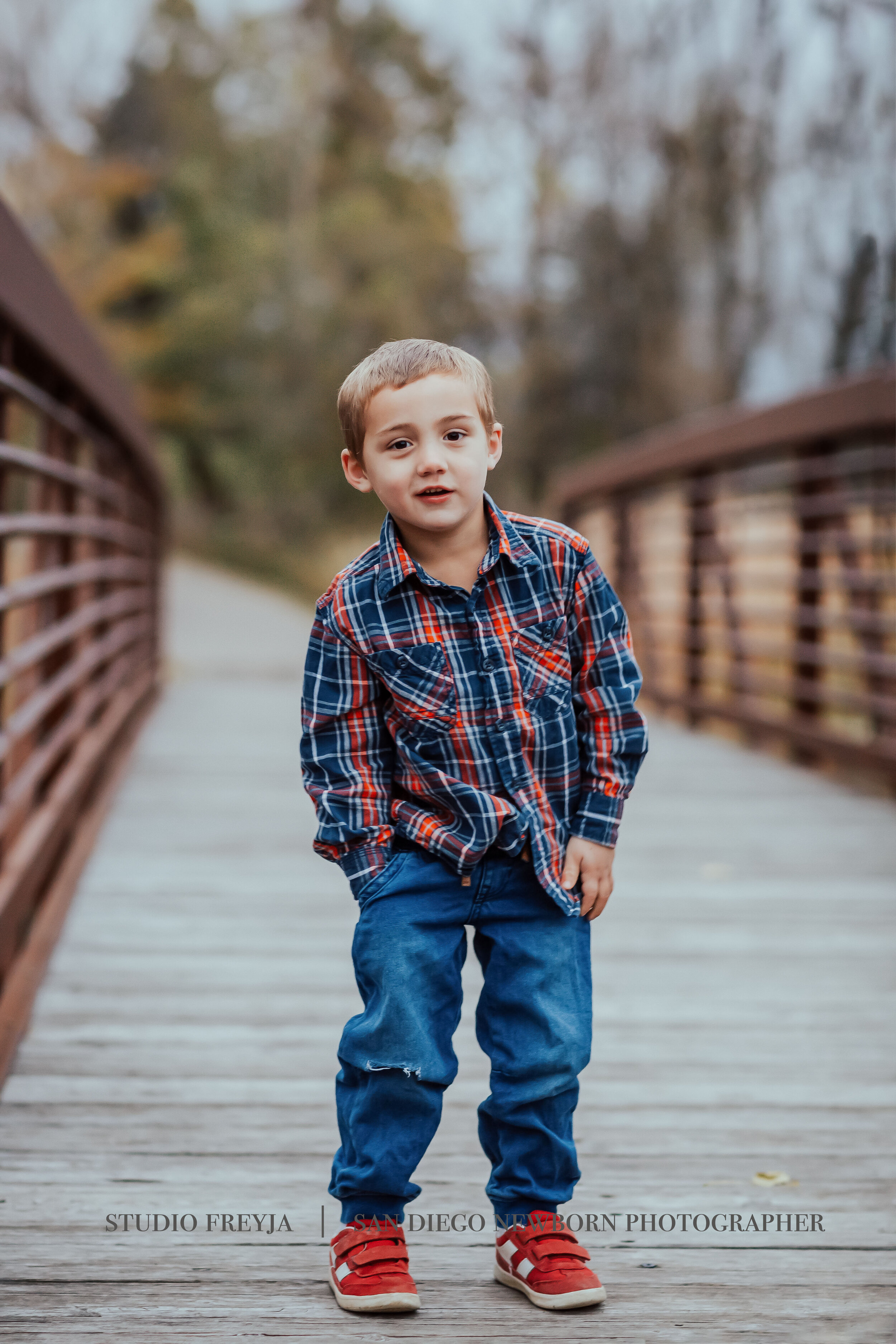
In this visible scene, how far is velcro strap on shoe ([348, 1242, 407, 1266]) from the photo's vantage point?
5.90 ft

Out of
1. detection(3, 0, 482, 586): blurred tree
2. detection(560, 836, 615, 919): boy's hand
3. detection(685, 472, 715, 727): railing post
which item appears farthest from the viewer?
detection(3, 0, 482, 586): blurred tree

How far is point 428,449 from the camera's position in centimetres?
173

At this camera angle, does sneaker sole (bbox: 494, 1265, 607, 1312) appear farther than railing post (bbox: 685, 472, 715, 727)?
No

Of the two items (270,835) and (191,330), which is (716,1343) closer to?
(270,835)

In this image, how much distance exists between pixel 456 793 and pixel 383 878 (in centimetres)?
14

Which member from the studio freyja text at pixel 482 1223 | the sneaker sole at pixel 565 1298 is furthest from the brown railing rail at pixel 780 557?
the sneaker sole at pixel 565 1298

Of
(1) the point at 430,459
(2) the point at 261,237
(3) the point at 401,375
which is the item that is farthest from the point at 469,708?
(2) the point at 261,237

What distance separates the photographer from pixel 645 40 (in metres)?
11.7

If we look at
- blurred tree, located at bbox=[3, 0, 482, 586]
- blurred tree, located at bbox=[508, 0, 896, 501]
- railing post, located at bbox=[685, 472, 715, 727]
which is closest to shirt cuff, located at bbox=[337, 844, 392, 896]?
blurred tree, located at bbox=[508, 0, 896, 501]

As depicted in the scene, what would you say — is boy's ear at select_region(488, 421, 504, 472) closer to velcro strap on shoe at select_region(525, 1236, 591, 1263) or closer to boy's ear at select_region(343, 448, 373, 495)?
boy's ear at select_region(343, 448, 373, 495)

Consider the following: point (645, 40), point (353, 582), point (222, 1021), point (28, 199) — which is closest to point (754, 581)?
point (222, 1021)

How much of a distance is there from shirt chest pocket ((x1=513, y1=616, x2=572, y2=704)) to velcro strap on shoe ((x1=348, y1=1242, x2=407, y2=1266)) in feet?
2.23

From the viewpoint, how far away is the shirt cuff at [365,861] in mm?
1796

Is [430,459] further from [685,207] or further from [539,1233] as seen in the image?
[685,207]
